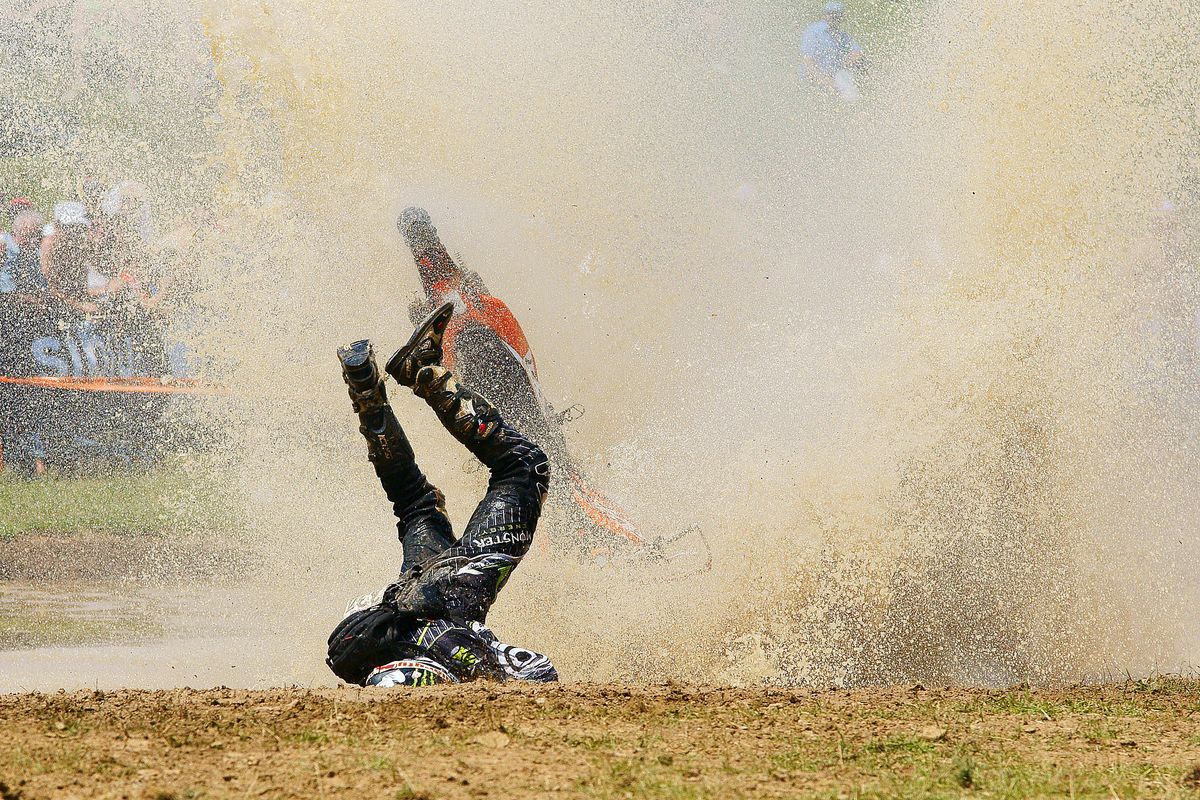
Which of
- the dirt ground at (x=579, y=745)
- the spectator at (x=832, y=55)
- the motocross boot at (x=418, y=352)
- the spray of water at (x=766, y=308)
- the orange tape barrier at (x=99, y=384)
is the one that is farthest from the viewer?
the orange tape barrier at (x=99, y=384)

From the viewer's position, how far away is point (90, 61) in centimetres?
1603

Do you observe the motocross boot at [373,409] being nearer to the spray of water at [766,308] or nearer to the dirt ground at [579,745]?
the dirt ground at [579,745]

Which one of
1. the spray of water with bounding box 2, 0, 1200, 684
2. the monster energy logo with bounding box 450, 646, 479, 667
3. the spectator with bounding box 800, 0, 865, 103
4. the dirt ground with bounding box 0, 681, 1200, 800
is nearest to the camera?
the dirt ground with bounding box 0, 681, 1200, 800

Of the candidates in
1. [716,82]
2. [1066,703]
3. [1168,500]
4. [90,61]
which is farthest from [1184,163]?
[90,61]

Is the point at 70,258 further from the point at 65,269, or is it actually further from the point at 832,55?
the point at 832,55

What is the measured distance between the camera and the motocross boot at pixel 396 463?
571cm

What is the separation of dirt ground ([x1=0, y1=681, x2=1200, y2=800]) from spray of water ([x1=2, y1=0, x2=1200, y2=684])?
119 inches

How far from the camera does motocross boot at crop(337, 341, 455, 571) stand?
5707mm

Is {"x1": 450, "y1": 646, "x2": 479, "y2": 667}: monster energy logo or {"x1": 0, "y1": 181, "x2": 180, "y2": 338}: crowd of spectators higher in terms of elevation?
{"x1": 0, "y1": 181, "x2": 180, "y2": 338}: crowd of spectators

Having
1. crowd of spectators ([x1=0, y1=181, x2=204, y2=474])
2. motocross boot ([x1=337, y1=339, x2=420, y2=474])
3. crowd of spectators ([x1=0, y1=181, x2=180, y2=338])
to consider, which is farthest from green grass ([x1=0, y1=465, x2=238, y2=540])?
motocross boot ([x1=337, y1=339, x2=420, y2=474])

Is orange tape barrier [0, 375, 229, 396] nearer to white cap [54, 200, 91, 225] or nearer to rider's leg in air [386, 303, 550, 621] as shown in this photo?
white cap [54, 200, 91, 225]

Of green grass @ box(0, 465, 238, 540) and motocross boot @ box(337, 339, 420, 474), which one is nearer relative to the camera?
motocross boot @ box(337, 339, 420, 474)

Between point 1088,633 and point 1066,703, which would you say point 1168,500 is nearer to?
point 1088,633

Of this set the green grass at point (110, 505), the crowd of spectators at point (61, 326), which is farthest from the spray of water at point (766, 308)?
the crowd of spectators at point (61, 326)
